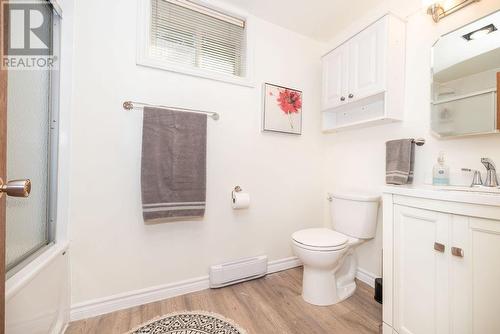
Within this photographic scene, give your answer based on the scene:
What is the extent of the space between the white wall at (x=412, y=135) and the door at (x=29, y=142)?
6.67 feet

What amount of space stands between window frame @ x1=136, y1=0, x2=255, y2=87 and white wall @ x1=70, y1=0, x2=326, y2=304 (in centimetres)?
4

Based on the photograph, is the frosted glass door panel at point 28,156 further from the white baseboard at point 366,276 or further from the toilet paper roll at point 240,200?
the white baseboard at point 366,276

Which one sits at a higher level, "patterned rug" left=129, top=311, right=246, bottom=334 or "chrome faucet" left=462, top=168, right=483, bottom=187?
"chrome faucet" left=462, top=168, right=483, bottom=187

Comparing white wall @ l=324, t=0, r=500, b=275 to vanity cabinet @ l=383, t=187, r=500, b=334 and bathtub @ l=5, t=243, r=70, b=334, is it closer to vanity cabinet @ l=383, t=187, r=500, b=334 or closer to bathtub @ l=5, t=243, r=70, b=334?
vanity cabinet @ l=383, t=187, r=500, b=334

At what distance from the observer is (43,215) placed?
1.17 metres

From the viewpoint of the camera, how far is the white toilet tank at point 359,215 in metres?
1.61

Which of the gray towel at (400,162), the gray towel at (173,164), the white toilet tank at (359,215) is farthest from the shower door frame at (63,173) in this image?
the gray towel at (400,162)

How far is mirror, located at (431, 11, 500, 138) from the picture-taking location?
1.15 meters

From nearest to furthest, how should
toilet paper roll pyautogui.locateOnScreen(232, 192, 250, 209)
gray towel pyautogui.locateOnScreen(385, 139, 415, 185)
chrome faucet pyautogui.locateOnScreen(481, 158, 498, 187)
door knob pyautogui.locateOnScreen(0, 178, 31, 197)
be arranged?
door knob pyautogui.locateOnScreen(0, 178, 31, 197)
chrome faucet pyautogui.locateOnScreen(481, 158, 498, 187)
gray towel pyautogui.locateOnScreen(385, 139, 415, 185)
toilet paper roll pyautogui.locateOnScreen(232, 192, 250, 209)

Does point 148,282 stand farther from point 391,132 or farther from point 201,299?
point 391,132

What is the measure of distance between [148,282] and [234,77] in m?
1.61

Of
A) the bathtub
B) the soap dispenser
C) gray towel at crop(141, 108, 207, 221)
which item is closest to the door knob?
the bathtub

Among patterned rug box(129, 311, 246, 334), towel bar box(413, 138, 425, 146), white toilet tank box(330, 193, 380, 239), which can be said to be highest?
towel bar box(413, 138, 425, 146)

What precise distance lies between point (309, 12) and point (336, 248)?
182 centimetres
